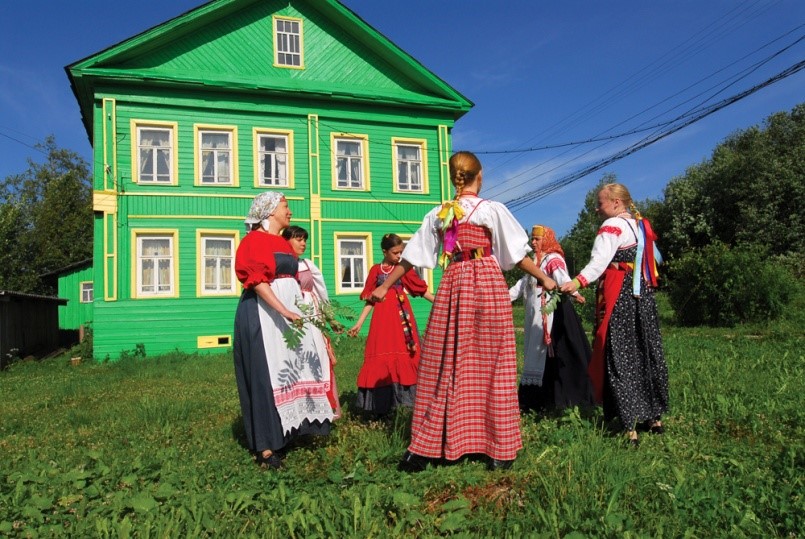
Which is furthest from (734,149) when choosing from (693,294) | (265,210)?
(265,210)

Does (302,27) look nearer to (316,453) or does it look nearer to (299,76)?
(299,76)

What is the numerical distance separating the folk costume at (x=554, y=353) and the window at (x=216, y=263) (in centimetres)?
1159

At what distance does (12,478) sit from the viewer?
3490mm

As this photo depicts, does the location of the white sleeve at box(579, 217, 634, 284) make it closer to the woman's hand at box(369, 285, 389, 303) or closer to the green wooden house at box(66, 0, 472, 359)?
the woman's hand at box(369, 285, 389, 303)

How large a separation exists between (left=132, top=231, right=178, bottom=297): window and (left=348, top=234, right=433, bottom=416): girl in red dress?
36.5 feet

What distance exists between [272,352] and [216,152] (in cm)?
1304

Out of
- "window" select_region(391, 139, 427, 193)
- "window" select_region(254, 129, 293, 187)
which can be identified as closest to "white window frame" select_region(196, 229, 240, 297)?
"window" select_region(254, 129, 293, 187)

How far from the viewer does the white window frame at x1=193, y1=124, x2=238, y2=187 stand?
622 inches

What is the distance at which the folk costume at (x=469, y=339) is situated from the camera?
12.0 ft

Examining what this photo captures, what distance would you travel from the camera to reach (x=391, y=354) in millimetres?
5645

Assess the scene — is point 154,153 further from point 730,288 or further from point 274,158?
point 730,288

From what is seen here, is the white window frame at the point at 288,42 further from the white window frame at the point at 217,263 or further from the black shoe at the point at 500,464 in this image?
the black shoe at the point at 500,464

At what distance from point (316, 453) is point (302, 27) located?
603 inches

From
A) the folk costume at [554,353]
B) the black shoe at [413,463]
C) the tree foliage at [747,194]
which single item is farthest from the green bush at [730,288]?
the black shoe at [413,463]
